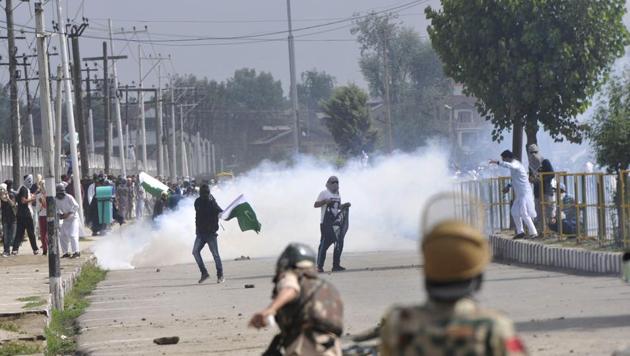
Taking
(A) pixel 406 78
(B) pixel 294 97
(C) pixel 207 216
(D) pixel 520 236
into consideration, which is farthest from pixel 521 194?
(A) pixel 406 78

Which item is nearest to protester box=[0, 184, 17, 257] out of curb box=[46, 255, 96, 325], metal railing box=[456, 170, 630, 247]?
curb box=[46, 255, 96, 325]

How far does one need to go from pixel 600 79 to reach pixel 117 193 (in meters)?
31.0

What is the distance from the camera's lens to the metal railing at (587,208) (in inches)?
785

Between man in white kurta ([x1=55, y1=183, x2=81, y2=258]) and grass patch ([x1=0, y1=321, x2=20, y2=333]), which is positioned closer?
grass patch ([x1=0, y1=321, x2=20, y2=333])

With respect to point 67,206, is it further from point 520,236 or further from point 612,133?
point 612,133

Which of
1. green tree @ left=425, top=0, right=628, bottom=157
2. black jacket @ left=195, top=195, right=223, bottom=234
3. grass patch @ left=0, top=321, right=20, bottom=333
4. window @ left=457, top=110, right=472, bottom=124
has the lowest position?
grass patch @ left=0, top=321, right=20, bottom=333

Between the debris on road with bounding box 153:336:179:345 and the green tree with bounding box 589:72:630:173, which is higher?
the green tree with bounding box 589:72:630:173

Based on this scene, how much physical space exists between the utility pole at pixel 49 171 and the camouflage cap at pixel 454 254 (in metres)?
14.8

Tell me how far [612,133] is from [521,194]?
2.45m

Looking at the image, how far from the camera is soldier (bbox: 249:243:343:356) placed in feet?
24.7

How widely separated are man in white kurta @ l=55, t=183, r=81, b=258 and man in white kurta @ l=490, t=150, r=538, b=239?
31.9 ft

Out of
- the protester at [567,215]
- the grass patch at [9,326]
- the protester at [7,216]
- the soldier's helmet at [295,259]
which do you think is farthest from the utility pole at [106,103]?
the soldier's helmet at [295,259]

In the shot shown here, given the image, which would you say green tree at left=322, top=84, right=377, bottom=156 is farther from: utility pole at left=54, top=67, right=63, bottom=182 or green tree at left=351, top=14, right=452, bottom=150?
utility pole at left=54, top=67, right=63, bottom=182

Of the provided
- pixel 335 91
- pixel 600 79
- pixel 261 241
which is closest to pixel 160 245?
pixel 261 241
